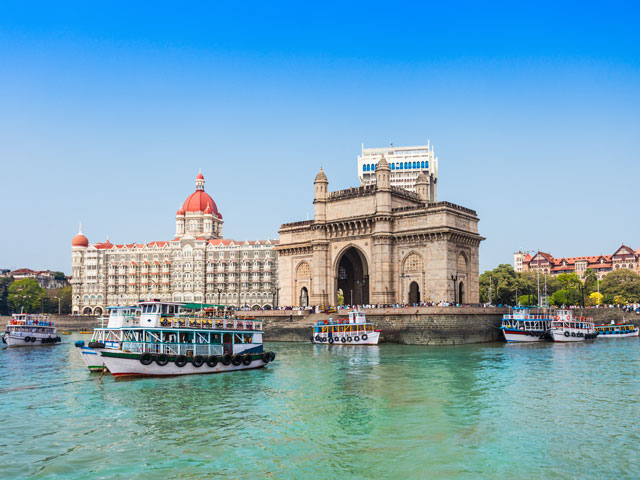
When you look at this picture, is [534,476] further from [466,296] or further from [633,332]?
[633,332]

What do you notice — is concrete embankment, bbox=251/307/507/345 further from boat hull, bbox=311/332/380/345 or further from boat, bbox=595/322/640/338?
boat, bbox=595/322/640/338

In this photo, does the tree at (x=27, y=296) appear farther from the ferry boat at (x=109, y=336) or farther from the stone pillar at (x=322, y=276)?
the ferry boat at (x=109, y=336)

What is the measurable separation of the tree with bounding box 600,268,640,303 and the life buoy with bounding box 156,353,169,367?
98848 millimetres

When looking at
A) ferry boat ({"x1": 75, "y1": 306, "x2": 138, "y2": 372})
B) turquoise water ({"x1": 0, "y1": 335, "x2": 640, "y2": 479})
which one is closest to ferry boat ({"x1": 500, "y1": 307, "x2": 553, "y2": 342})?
turquoise water ({"x1": 0, "y1": 335, "x2": 640, "y2": 479})

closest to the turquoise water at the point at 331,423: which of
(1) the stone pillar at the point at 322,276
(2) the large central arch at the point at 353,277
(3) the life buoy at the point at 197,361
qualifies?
(3) the life buoy at the point at 197,361

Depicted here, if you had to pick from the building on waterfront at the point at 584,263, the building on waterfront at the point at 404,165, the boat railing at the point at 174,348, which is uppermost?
the building on waterfront at the point at 404,165

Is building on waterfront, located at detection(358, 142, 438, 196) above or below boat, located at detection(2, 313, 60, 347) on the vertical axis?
above

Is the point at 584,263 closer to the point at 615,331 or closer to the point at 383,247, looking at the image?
the point at 615,331

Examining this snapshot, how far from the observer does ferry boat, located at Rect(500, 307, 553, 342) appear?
204 feet

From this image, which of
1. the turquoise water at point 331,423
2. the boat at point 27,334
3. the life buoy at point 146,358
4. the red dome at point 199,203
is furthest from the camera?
the red dome at point 199,203

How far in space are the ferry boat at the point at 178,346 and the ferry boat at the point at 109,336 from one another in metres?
0.40

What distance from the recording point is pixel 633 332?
77.5 metres

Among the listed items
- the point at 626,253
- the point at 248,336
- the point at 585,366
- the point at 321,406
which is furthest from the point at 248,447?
the point at 626,253

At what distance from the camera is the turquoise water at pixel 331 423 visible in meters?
18.9
